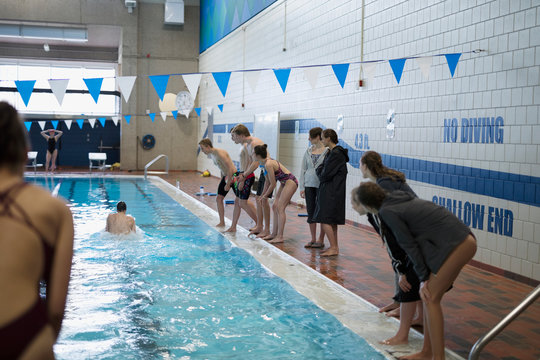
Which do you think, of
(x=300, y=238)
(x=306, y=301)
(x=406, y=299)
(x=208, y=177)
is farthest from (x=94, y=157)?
(x=406, y=299)

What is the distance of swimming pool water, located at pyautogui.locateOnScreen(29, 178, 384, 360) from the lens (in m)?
3.67

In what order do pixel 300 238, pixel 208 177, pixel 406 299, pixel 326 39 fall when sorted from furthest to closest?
pixel 208 177
pixel 326 39
pixel 300 238
pixel 406 299

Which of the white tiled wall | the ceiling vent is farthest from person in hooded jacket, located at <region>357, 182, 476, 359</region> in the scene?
the ceiling vent

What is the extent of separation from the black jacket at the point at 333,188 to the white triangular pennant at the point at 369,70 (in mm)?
2493

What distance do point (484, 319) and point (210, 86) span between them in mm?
16845

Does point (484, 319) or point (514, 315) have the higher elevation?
point (514, 315)

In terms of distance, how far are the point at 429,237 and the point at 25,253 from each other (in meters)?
2.24

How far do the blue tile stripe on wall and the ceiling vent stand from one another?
48.8ft

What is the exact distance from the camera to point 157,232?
26.8ft

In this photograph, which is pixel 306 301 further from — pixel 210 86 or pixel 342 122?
pixel 210 86

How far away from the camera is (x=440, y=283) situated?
A: 299 cm

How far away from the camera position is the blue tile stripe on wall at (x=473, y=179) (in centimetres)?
537

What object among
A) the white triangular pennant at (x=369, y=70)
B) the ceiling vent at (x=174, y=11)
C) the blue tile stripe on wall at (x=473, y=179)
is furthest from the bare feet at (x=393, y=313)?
the ceiling vent at (x=174, y=11)

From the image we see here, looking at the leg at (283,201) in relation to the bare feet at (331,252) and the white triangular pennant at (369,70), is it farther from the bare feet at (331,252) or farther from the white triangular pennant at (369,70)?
the white triangular pennant at (369,70)
